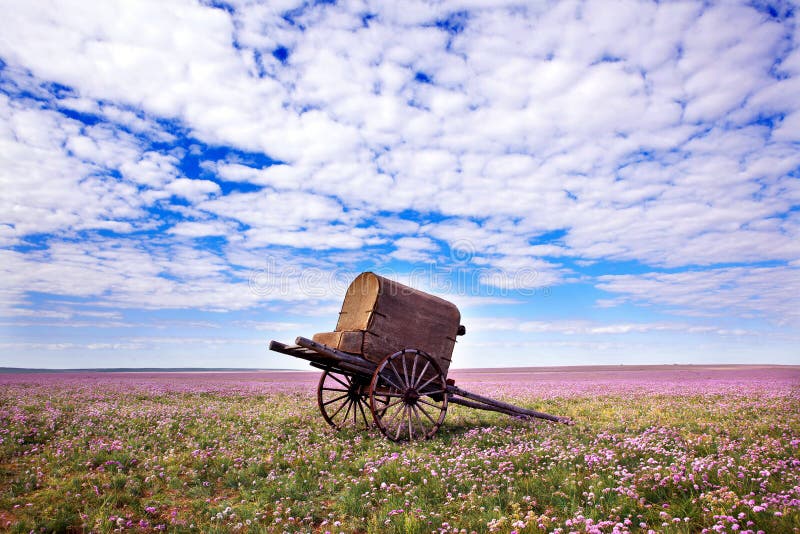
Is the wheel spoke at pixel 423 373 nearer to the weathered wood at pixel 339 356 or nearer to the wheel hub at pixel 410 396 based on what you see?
the wheel hub at pixel 410 396

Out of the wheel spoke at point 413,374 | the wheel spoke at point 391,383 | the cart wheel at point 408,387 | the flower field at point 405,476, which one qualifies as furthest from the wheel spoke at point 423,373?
the flower field at point 405,476

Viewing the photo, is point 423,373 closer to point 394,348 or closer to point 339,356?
point 394,348

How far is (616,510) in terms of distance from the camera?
16.6 feet

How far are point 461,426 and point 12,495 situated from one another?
9.69 m

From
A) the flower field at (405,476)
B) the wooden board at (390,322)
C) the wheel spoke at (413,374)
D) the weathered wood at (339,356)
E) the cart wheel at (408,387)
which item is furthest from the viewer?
the wheel spoke at (413,374)

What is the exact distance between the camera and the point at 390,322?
409 inches

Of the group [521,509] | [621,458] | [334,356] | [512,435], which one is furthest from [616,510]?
[334,356]

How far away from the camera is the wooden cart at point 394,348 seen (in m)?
9.88

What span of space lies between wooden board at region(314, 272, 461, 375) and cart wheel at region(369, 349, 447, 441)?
337 millimetres

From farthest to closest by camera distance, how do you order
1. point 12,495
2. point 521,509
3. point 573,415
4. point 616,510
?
point 573,415
point 12,495
point 521,509
point 616,510

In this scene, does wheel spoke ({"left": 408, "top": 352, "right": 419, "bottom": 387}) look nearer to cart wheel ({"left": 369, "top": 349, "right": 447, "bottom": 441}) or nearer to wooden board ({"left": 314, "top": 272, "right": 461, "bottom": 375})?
cart wheel ({"left": 369, "top": 349, "right": 447, "bottom": 441})

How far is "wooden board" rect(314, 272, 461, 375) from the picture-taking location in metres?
10.0

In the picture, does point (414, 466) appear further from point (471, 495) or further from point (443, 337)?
point (443, 337)

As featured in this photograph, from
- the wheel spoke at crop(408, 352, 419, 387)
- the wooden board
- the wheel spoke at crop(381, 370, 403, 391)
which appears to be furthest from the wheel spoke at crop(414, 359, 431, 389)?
the wheel spoke at crop(381, 370, 403, 391)
